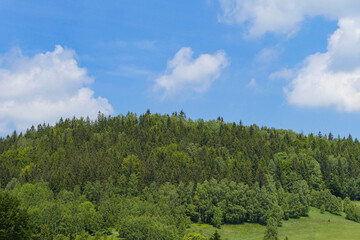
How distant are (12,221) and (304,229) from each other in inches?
4098

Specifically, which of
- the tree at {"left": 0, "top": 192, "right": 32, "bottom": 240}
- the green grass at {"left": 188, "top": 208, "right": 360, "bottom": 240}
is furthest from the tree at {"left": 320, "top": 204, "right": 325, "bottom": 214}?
the tree at {"left": 0, "top": 192, "right": 32, "bottom": 240}

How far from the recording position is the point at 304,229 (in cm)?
12462

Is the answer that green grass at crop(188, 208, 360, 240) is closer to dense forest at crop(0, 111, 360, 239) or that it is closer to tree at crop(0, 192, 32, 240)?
dense forest at crop(0, 111, 360, 239)

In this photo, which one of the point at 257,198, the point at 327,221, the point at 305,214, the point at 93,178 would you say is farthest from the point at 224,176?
the point at 93,178

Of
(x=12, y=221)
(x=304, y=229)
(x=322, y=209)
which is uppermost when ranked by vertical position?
(x=12, y=221)

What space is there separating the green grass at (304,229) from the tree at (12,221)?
218ft

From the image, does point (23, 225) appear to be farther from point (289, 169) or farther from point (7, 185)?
point (289, 169)

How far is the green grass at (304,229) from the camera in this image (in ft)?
371

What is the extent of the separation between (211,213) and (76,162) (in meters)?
93.2

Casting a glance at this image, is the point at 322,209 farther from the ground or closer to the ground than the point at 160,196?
closer to the ground

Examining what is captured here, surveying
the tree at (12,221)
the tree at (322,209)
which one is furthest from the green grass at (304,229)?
the tree at (12,221)

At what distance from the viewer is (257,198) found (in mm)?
144125

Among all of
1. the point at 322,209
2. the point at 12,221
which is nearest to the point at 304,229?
the point at 322,209

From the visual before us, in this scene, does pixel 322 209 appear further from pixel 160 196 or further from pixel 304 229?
pixel 160 196
